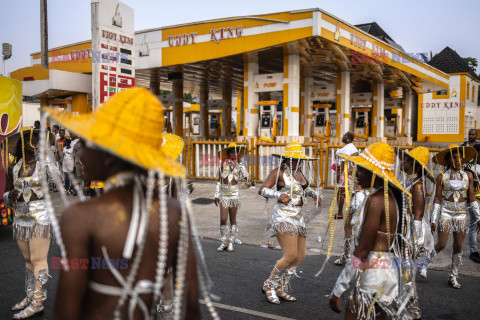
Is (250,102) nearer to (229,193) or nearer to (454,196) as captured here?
(229,193)

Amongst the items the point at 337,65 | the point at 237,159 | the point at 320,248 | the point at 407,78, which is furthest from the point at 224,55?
the point at 407,78

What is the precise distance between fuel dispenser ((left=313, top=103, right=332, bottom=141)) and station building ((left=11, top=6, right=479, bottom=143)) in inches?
2.5

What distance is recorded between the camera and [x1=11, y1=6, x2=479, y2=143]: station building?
14453mm

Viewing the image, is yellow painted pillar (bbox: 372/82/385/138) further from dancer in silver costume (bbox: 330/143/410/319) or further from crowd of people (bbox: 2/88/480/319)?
dancer in silver costume (bbox: 330/143/410/319)

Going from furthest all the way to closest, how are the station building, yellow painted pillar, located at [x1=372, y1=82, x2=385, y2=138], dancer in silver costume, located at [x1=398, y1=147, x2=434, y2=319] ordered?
yellow painted pillar, located at [x1=372, y1=82, x2=385, y2=138]
the station building
dancer in silver costume, located at [x1=398, y1=147, x2=434, y2=319]

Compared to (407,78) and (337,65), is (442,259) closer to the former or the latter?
(337,65)

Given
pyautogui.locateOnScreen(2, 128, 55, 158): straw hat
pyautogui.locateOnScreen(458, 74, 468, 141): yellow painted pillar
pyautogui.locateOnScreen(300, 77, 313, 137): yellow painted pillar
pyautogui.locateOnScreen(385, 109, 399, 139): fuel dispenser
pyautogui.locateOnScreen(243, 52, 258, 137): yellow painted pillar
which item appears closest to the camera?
pyautogui.locateOnScreen(2, 128, 55, 158): straw hat

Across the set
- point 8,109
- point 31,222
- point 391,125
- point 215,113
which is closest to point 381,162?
point 31,222

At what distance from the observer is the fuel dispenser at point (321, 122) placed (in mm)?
20375

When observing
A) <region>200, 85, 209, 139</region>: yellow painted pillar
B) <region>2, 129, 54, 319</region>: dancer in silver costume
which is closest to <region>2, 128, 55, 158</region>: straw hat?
<region>2, 129, 54, 319</region>: dancer in silver costume

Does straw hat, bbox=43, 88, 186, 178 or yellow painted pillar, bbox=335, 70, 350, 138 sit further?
yellow painted pillar, bbox=335, 70, 350, 138

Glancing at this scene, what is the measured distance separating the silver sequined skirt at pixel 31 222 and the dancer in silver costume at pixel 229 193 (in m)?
3.38

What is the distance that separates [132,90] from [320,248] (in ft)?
20.6

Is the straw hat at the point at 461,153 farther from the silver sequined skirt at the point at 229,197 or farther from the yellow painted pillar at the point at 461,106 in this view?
the yellow painted pillar at the point at 461,106
